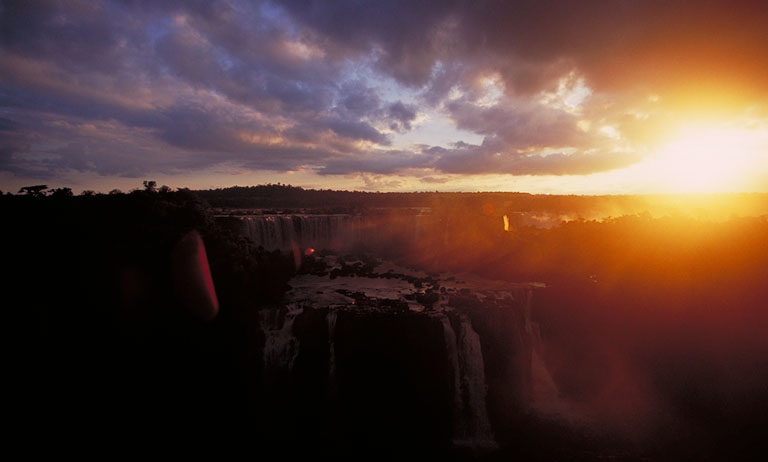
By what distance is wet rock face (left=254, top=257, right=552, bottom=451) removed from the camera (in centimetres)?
1812

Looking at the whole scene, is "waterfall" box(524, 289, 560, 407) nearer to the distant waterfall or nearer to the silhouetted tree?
the distant waterfall

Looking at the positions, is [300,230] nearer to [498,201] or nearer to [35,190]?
[35,190]

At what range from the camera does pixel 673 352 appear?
22.1 m

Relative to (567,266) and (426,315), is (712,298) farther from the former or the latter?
(426,315)

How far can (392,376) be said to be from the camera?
18.9 m

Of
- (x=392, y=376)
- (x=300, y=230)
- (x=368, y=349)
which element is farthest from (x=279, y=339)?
(x=300, y=230)

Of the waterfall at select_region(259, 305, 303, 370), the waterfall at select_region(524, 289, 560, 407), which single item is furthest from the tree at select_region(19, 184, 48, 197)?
the waterfall at select_region(524, 289, 560, 407)

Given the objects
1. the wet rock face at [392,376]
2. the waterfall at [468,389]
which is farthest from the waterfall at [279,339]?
the waterfall at [468,389]

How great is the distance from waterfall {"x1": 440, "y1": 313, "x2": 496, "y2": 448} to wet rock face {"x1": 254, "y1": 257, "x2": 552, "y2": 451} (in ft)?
0.15

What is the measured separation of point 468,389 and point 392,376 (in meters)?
3.62

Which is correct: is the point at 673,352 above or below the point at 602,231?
below

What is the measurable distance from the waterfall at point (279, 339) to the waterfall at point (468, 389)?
739 centimetres

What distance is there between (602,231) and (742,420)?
1392cm

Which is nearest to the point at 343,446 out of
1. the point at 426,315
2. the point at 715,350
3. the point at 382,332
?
the point at 382,332
